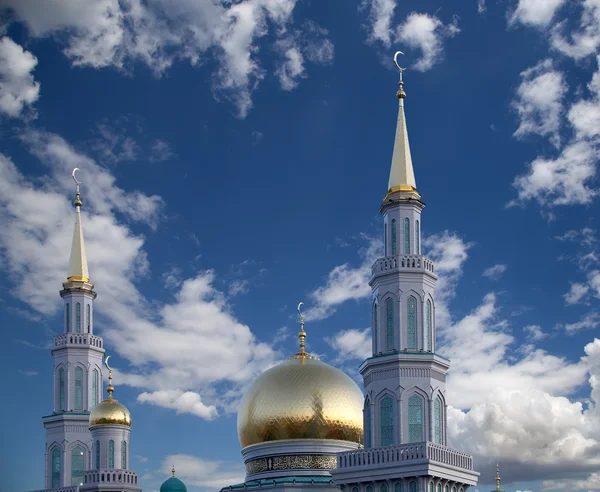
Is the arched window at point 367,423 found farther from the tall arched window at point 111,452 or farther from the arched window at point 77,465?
the arched window at point 77,465

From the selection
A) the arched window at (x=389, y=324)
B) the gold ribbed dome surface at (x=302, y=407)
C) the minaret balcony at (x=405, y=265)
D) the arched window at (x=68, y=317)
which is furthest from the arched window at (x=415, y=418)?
the arched window at (x=68, y=317)

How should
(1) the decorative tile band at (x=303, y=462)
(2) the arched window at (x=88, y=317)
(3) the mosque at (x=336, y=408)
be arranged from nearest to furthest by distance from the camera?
(3) the mosque at (x=336, y=408) < (1) the decorative tile band at (x=303, y=462) < (2) the arched window at (x=88, y=317)

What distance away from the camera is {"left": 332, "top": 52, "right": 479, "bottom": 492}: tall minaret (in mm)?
33875

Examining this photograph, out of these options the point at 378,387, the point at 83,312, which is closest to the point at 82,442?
the point at 83,312

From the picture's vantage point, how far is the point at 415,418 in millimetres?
35062

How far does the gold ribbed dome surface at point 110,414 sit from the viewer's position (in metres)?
45.4

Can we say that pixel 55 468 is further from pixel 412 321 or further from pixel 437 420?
pixel 437 420

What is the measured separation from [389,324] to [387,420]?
127 inches

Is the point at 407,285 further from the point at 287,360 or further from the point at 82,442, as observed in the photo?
the point at 82,442

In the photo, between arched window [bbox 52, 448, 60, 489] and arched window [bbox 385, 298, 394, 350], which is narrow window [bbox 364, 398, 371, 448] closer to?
arched window [bbox 385, 298, 394, 350]

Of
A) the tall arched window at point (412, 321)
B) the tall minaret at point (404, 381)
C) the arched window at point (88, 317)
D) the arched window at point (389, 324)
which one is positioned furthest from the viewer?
the arched window at point (88, 317)

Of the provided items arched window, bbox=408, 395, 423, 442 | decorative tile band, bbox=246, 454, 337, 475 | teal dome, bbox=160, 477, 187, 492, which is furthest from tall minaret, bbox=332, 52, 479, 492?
teal dome, bbox=160, 477, 187, 492

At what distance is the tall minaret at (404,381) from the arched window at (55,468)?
1669 centimetres

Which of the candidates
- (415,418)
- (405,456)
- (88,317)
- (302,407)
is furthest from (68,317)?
(405,456)
